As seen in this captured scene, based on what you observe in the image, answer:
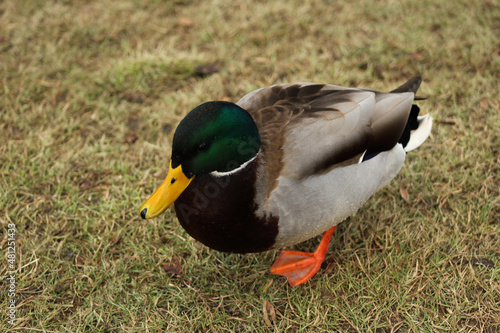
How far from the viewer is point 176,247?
8.57ft

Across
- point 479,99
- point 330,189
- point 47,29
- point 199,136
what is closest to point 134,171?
point 199,136

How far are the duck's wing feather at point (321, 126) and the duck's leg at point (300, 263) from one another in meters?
0.64

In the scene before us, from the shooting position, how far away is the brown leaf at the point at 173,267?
250 centimetres

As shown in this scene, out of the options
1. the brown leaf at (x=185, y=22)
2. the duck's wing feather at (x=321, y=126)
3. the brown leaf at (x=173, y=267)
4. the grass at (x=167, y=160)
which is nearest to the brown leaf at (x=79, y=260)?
the grass at (x=167, y=160)

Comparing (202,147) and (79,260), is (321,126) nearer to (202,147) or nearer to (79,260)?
(202,147)

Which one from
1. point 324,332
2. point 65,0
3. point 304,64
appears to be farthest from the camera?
point 65,0

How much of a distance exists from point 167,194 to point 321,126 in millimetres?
796

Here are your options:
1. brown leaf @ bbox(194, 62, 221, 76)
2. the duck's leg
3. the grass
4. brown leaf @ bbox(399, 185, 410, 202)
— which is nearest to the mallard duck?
the duck's leg

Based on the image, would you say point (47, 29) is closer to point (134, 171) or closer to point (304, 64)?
point (134, 171)

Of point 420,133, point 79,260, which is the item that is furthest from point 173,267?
point 420,133

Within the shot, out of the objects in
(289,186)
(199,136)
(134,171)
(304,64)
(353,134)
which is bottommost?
(134,171)

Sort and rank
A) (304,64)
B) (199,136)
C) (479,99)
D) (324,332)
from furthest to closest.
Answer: (304,64) → (479,99) → (324,332) → (199,136)

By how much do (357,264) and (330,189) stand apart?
2.20 ft

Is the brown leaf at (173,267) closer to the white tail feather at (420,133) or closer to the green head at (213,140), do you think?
the green head at (213,140)
